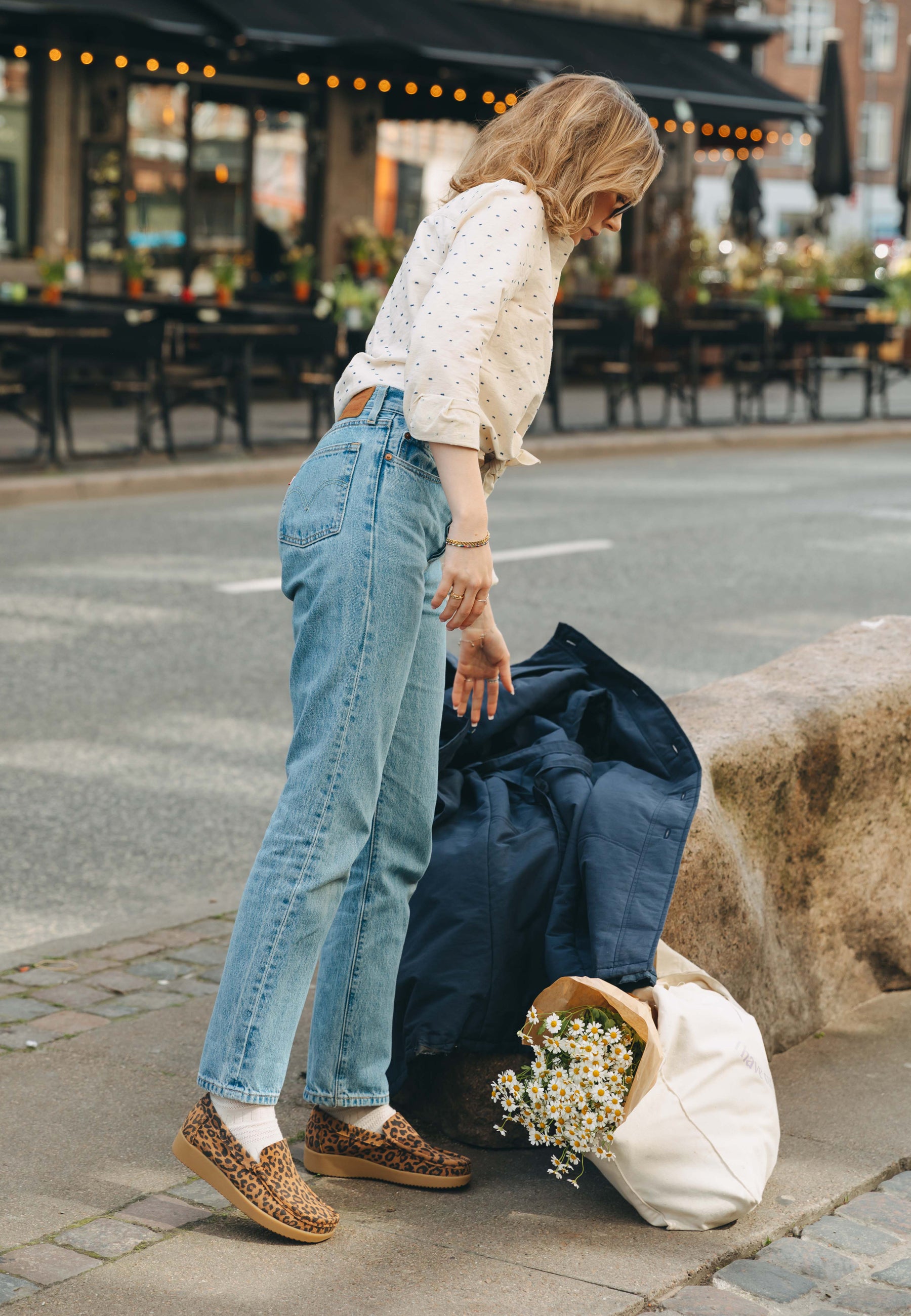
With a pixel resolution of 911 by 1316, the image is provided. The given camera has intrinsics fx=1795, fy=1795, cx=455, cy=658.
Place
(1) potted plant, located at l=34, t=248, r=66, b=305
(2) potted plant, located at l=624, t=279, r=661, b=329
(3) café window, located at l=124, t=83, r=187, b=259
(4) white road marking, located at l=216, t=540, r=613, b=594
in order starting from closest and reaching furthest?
(4) white road marking, located at l=216, t=540, r=613, b=594, (1) potted plant, located at l=34, t=248, r=66, b=305, (2) potted plant, located at l=624, t=279, r=661, b=329, (3) café window, located at l=124, t=83, r=187, b=259

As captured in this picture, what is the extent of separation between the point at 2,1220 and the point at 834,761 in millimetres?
1908

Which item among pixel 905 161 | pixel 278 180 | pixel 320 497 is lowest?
pixel 320 497

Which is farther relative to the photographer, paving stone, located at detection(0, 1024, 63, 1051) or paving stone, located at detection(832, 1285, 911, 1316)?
A: paving stone, located at detection(0, 1024, 63, 1051)

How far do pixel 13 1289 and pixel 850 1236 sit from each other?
1.32 m

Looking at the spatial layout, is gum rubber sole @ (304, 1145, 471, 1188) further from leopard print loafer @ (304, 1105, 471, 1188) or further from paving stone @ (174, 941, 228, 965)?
paving stone @ (174, 941, 228, 965)

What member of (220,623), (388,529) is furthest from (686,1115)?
(220,623)

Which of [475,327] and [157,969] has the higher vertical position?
[475,327]

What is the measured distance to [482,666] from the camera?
291 centimetres

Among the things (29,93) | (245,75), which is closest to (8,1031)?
(29,93)

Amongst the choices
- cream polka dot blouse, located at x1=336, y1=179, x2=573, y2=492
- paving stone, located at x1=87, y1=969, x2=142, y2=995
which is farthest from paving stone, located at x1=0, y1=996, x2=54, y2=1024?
cream polka dot blouse, located at x1=336, y1=179, x2=573, y2=492

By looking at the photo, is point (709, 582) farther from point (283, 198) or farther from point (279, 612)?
point (283, 198)

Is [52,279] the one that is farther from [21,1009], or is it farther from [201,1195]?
[201,1195]

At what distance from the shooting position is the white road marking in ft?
29.8

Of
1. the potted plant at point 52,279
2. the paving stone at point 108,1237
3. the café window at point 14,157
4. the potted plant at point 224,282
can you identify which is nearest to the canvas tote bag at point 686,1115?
the paving stone at point 108,1237
